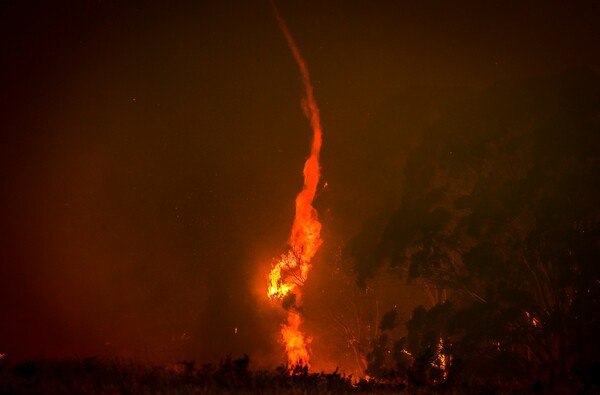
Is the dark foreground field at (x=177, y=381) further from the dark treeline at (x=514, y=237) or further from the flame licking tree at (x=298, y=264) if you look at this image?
the flame licking tree at (x=298, y=264)

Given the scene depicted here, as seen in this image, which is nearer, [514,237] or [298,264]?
[514,237]

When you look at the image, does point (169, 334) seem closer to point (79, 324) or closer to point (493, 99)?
point (79, 324)

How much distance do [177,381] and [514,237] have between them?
41.7ft

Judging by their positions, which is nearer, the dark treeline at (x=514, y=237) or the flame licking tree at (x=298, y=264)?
the dark treeline at (x=514, y=237)

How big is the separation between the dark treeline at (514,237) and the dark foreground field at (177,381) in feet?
28.2

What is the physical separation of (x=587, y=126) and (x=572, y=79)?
1755mm

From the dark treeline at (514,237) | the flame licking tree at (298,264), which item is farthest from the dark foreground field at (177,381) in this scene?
the flame licking tree at (298,264)

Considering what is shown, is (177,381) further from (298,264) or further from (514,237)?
(298,264)

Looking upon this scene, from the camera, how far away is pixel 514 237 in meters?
16.7

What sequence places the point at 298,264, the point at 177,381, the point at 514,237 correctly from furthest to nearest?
the point at 298,264 < the point at 514,237 < the point at 177,381

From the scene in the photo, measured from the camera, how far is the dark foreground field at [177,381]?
18.5ft

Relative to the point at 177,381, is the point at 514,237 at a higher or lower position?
higher

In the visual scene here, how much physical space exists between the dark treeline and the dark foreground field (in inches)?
338

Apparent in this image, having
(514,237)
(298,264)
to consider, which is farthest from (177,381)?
(298,264)
